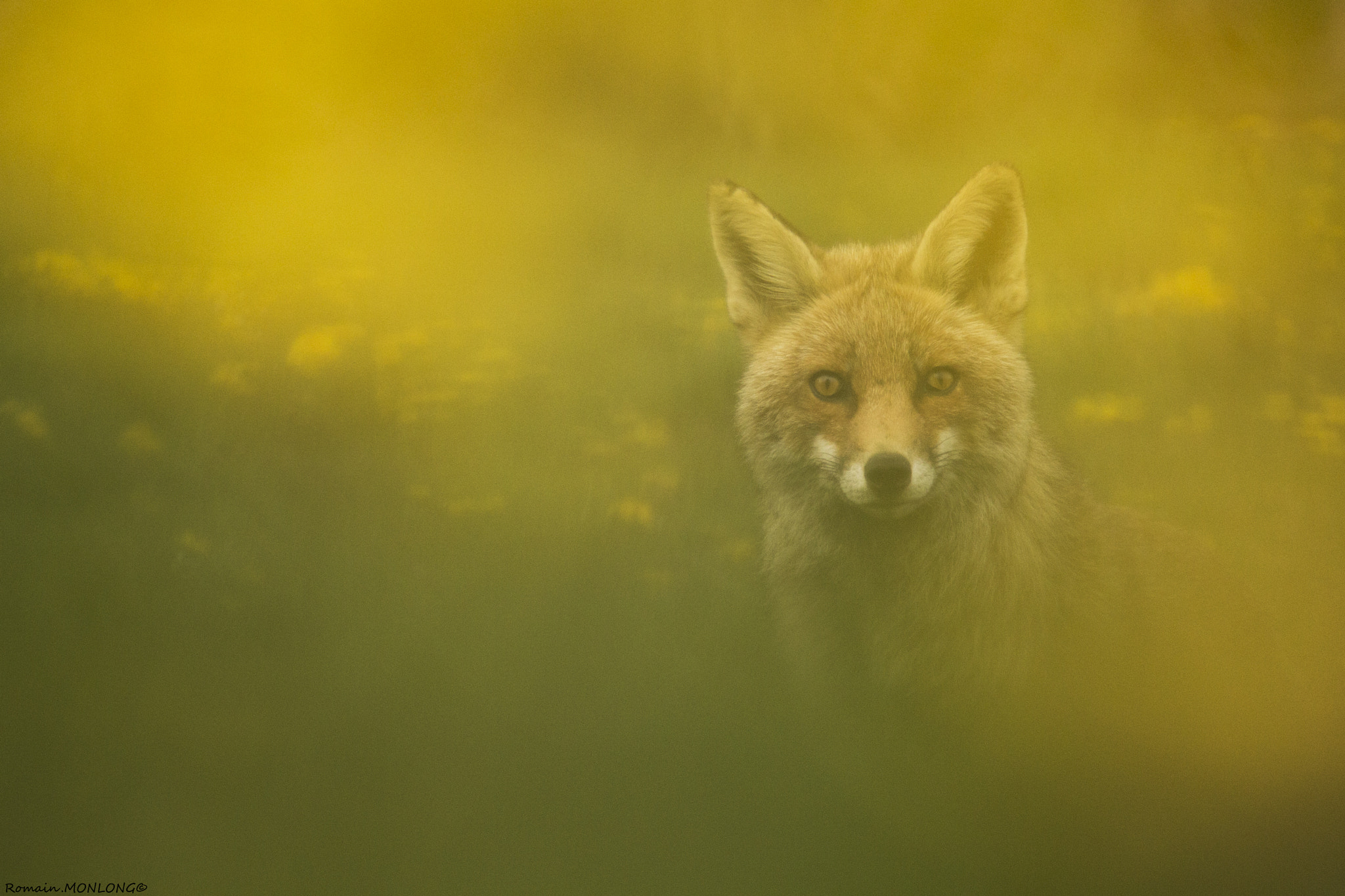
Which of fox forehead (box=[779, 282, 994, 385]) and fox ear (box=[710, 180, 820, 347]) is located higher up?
fox ear (box=[710, 180, 820, 347])

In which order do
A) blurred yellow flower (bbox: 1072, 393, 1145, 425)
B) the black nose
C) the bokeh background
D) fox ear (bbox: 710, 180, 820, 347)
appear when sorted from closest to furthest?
1. the black nose
2. fox ear (bbox: 710, 180, 820, 347)
3. the bokeh background
4. blurred yellow flower (bbox: 1072, 393, 1145, 425)

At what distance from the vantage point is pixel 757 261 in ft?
7.61

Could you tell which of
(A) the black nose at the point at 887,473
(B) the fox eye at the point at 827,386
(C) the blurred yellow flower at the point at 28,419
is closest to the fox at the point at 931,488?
(B) the fox eye at the point at 827,386

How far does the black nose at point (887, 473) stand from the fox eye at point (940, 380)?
28 centimetres

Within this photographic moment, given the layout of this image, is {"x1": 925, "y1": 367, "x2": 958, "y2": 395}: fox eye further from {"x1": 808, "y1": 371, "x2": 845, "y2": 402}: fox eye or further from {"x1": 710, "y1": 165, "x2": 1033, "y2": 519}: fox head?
{"x1": 808, "y1": 371, "x2": 845, "y2": 402}: fox eye

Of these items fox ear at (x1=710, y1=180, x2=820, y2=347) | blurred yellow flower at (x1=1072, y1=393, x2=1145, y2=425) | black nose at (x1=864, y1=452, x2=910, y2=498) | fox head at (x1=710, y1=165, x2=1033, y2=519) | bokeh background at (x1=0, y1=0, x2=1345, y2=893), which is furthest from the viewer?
blurred yellow flower at (x1=1072, y1=393, x2=1145, y2=425)

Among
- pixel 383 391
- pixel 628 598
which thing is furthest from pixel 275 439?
pixel 628 598

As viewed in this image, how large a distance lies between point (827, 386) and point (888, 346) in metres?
0.17

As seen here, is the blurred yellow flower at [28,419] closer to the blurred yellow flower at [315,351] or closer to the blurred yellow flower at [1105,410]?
the blurred yellow flower at [315,351]

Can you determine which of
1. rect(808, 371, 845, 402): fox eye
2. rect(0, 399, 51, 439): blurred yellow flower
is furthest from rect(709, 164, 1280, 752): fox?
rect(0, 399, 51, 439): blurred yellow flower

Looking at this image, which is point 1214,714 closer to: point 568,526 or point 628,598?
point 628,598

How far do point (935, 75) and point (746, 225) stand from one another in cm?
76

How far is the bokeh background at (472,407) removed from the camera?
7.79 feet

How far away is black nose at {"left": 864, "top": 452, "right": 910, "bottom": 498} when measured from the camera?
1.91 meters
